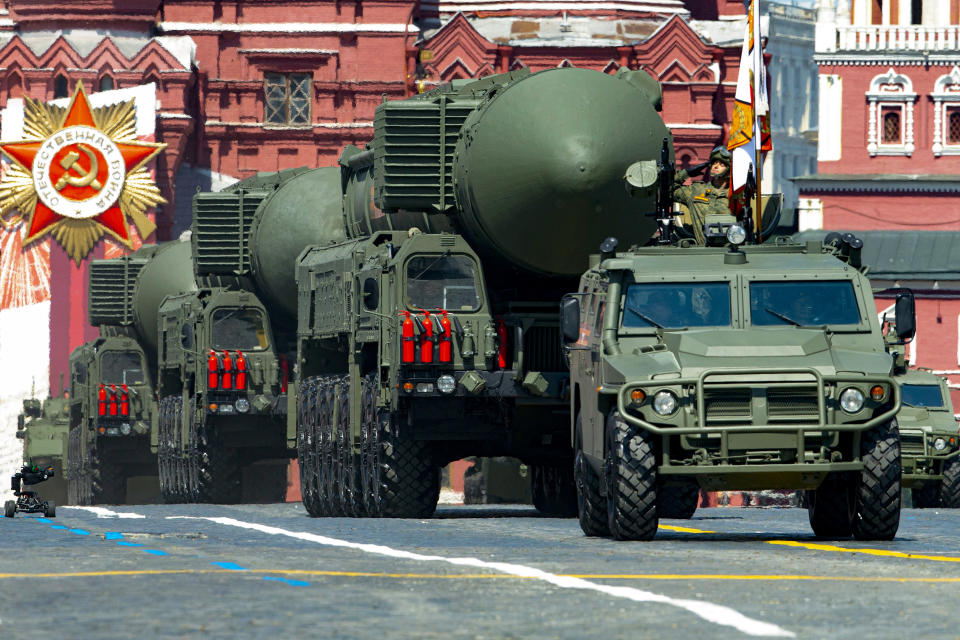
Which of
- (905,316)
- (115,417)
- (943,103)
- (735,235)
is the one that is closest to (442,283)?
(735,235)

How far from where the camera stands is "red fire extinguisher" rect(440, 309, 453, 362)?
2486cm

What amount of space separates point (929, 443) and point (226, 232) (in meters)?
10.9

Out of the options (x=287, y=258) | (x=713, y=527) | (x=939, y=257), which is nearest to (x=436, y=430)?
(x=713, y=527)

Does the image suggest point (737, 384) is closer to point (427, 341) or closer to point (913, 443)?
point (427, 341)

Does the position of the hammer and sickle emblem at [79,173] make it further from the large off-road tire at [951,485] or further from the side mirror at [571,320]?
the side mirror at [571,320]

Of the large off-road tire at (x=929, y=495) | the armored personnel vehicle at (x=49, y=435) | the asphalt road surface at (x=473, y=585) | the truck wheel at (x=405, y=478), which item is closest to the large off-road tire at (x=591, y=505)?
the asphalt road surface at (x=473, y=585)

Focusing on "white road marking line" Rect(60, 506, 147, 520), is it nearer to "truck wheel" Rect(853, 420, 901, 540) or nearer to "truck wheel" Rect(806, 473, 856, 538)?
"truck wheel" Rect(806, 473, 856, 538)

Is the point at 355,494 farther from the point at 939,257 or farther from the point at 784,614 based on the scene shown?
the point at 939,257

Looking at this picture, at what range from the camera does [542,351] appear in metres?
25.3

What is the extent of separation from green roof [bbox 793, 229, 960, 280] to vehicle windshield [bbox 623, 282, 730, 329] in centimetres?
4834

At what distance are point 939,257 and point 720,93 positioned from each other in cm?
935

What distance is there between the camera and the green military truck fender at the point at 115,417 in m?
45.7

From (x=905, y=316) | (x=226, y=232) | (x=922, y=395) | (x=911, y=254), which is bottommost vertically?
(x=922, y=395)

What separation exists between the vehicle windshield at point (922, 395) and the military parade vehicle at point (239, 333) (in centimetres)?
898
